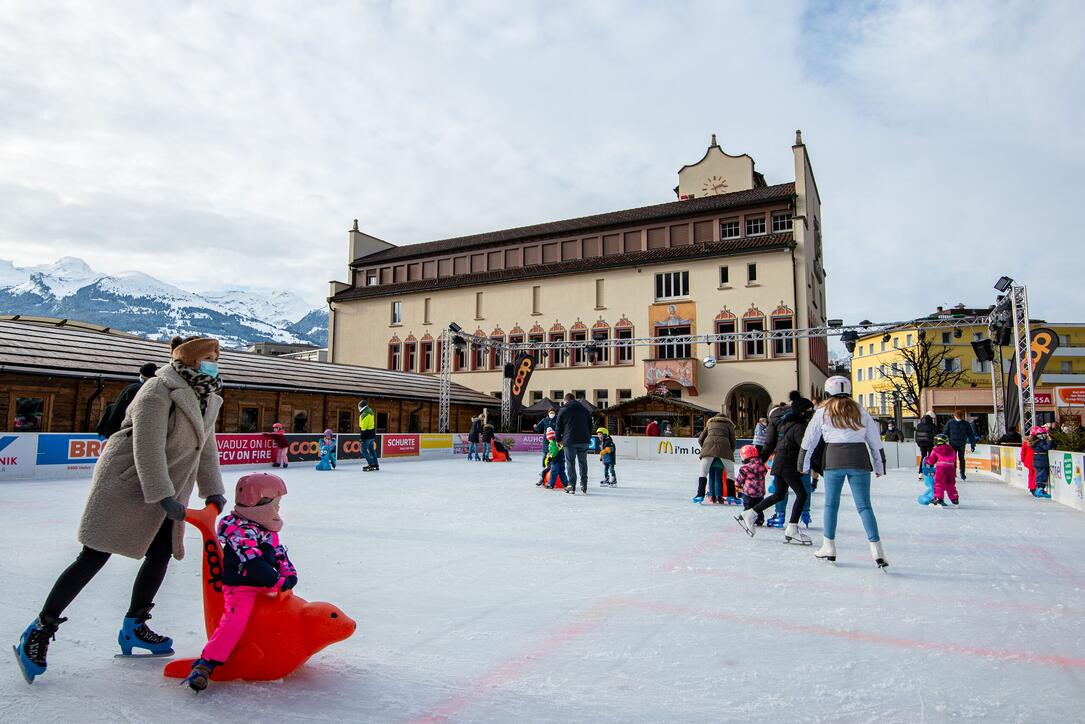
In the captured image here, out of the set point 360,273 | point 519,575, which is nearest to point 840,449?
point 519,575

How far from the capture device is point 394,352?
1770 inches

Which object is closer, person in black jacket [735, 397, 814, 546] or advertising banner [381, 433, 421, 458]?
person in black jacket [735, 397, 814, 546]

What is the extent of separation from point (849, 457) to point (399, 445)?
19.1m

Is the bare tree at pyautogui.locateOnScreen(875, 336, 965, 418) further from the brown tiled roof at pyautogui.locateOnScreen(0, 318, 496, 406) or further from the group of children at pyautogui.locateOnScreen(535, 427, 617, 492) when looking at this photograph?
the group of children at pyautogui.locateOnScreen(535, 427, 617, 492)

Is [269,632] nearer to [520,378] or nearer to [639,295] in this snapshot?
[520,378]

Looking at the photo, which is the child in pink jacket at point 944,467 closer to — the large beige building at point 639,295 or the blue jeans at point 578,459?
the blue jeans at point 578,459

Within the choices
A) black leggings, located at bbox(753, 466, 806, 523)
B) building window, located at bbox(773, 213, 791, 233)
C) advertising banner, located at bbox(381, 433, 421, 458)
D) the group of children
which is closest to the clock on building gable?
building window, located at bbox(773, 213, 791, 233)

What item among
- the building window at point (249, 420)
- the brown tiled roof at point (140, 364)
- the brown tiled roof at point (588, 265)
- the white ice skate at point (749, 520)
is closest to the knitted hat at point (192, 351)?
the white ice skate at point (749, 520)

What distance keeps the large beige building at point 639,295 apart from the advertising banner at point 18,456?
26.8 meters

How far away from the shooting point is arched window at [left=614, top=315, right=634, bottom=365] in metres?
37.5

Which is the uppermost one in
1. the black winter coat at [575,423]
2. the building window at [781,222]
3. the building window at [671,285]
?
the building window at [781,222]

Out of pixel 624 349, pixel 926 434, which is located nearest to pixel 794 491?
pixel 926 434

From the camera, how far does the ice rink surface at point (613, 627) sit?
2791 millimetres

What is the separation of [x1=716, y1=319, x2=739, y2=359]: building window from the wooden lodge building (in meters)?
12.5
